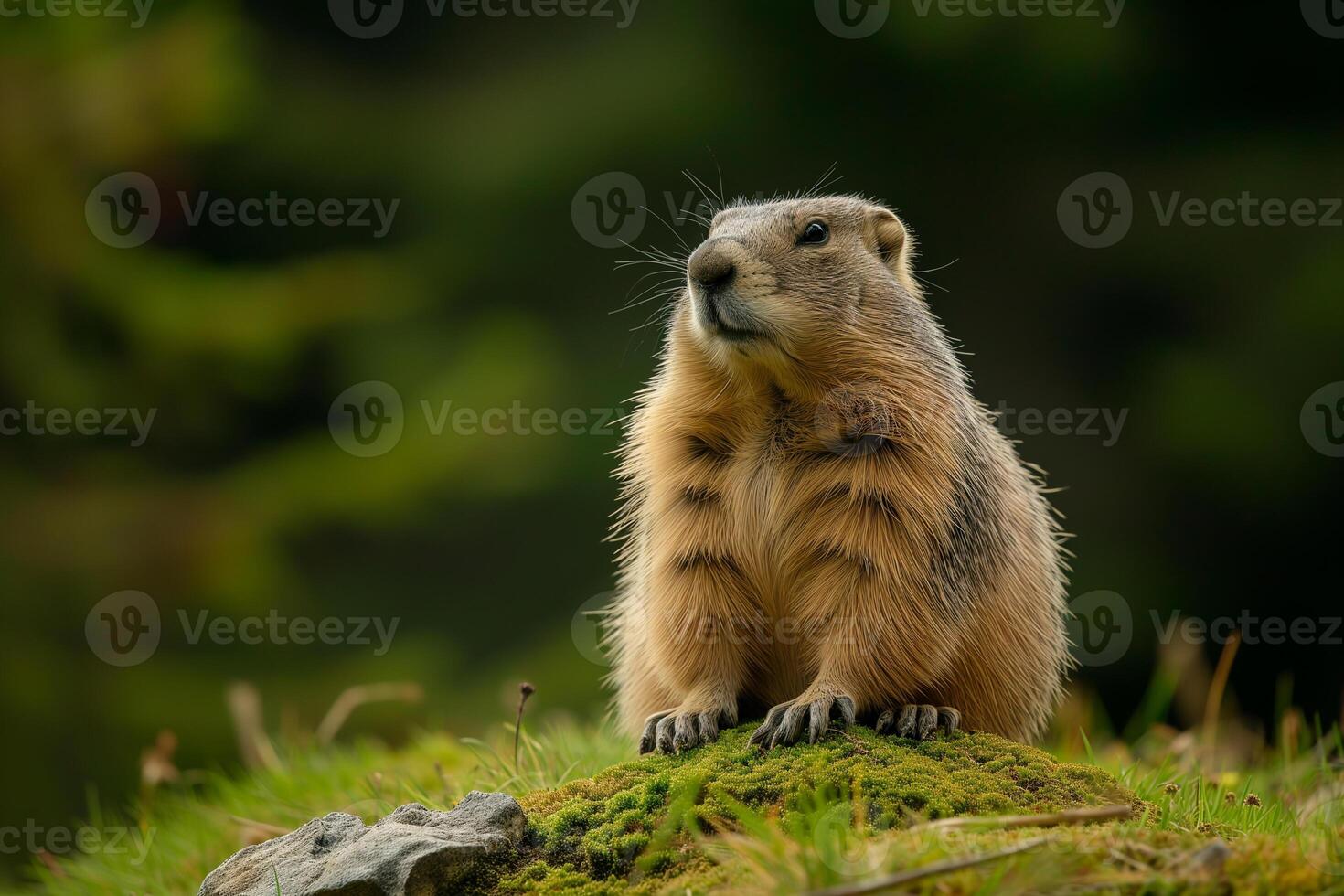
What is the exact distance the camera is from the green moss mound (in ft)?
12.0

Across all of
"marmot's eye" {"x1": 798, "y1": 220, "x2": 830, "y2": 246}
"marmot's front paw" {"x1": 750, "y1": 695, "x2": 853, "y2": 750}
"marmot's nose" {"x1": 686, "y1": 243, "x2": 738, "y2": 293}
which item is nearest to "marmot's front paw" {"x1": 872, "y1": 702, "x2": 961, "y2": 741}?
"marmot's front paw" {"x1": 750, "y1": 695, "x2": 853, "y2": 750}

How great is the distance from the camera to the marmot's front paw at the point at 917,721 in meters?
4.50

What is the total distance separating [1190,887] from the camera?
302 centimetres

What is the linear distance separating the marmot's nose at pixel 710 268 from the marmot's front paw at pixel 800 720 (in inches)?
64.2

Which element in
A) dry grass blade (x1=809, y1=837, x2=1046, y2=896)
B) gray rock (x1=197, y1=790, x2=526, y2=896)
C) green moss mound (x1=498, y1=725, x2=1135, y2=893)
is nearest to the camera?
dry grass blade (x1=809, y1=837, x2=1046, y2=896)

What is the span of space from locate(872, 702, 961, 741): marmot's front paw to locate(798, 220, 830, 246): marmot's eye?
6.54 ft

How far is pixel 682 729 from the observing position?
14.8 ft

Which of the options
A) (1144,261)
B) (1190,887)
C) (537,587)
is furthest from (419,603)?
(1190,887)

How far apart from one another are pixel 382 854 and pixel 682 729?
1.34m

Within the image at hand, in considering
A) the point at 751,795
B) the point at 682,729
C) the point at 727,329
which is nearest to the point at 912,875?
the point at 751,795

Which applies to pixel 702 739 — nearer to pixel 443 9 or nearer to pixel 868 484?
pixel 868 484

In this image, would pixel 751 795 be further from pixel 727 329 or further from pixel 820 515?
pixel 727 329

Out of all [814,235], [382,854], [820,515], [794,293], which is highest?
[814,235]

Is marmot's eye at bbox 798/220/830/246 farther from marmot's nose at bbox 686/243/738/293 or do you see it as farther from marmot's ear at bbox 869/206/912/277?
marmot's nose at bbox 686/243/738/293
